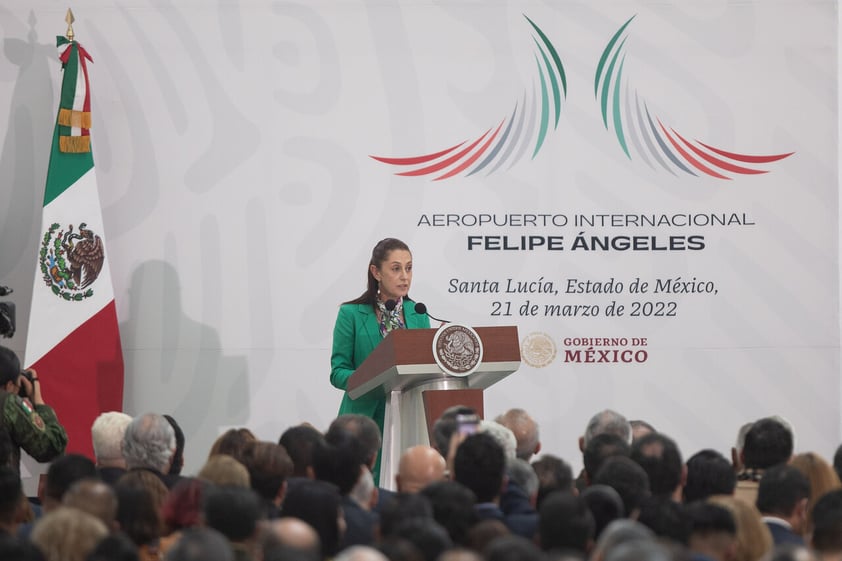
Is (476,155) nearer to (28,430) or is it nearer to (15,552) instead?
(28,430)

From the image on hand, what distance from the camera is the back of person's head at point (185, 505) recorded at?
3.51m

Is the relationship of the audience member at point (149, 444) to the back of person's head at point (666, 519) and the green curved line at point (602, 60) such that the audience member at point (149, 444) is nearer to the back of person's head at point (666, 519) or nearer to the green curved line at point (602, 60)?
the back of person's head at point (666, 519)

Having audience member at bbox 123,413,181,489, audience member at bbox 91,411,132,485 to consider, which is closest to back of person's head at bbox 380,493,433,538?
audience member at bbox 123,413,181,489

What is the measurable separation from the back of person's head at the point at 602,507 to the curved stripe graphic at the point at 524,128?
15.1 feet

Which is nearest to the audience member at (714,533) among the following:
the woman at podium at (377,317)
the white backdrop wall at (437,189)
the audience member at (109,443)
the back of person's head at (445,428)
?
the back of person's head at (445,428)

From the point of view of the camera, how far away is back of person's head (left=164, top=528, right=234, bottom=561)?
243 centimetres

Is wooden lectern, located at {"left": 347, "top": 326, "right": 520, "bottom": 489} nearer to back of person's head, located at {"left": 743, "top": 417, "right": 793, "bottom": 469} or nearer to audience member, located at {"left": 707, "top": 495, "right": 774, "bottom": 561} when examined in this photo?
back of person's head, located at {"left": 743, "top": 417, "right": 793, "bottom": 469}

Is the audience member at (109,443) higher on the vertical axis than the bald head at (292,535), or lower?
higher

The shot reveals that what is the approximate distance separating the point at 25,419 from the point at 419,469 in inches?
82.0

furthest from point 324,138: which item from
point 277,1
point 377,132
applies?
point 277,1

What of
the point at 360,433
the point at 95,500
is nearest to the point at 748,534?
the point at 360,433

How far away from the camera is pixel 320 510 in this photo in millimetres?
3342

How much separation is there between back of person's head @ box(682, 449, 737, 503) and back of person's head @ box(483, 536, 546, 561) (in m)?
1.63

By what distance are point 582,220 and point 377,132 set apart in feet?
4.88
